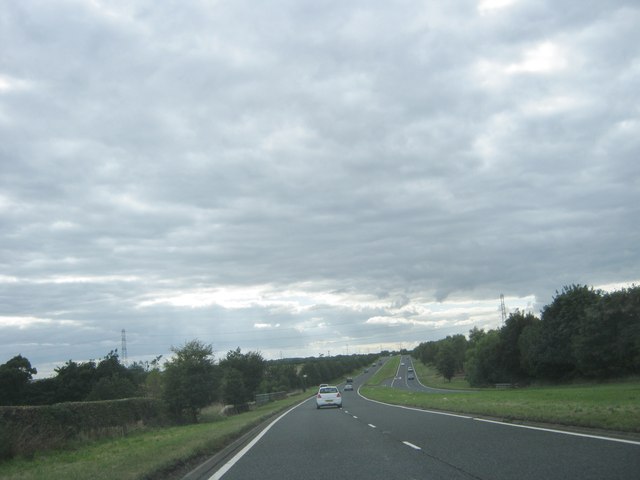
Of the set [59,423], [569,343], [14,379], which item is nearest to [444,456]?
[59,423]

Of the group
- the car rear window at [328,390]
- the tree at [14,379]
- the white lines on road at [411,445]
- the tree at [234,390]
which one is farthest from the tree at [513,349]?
the white lines on road at [411,445]

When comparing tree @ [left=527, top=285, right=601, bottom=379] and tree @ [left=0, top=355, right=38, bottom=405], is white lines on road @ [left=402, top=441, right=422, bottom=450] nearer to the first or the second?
tree @ [left=0, top=355, right=38, bottom=405]

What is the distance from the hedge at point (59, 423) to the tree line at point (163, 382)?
26.4ft

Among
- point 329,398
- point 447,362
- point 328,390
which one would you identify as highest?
point 447,362

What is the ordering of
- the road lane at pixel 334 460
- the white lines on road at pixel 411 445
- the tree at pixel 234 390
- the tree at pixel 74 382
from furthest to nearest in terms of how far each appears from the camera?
the tree at pixel 74 382 → the tree at pixel 234 390 → the white lines on road at pixel 411 445 → the road lane at pixel 334 460

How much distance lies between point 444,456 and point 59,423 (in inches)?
868

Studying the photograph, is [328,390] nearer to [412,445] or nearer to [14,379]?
[412,445]

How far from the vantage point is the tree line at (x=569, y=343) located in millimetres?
68438

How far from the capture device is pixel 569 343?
78.6 meters

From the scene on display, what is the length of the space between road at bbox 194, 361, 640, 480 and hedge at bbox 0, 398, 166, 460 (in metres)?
10.2

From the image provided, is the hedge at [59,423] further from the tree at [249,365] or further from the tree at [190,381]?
the tree at [249,365]

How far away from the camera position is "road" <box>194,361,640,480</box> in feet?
37.3

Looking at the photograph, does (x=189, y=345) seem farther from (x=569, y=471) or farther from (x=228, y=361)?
(x=569, y=471)

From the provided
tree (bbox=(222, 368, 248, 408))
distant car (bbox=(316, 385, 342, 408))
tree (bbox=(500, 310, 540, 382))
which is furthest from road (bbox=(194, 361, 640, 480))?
tree (bbox=(500, 310, 540, 382))
